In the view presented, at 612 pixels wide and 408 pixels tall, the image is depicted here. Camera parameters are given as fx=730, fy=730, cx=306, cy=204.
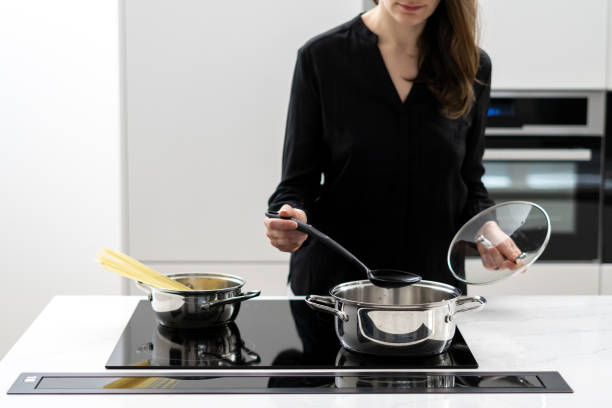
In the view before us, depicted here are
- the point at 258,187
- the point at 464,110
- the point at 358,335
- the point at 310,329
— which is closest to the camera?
the point at 358,335

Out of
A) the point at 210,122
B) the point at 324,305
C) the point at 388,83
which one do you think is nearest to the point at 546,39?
the point at 388,83

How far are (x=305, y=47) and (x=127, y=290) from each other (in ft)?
3.68

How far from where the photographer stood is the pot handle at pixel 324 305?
102cm

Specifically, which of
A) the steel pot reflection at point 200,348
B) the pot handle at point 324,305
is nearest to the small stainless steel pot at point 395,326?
the pot handle at point 324,305

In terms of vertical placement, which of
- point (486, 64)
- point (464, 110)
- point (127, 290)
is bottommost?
point (127, 290)

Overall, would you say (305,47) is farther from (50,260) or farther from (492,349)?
(50,260)

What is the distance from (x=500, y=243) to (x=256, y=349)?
444 mm

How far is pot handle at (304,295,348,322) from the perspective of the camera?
1.02 metres

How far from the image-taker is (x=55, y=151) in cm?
242

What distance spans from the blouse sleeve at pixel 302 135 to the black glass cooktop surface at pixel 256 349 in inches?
16.1

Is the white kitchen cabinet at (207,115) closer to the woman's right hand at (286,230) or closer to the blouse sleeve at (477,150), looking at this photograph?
the blouse sleeve at (477,150)
